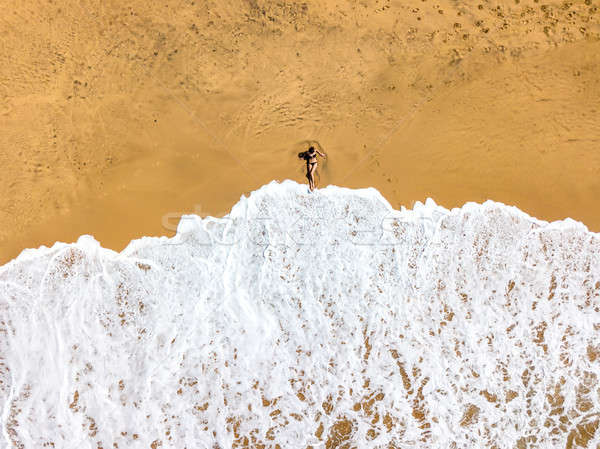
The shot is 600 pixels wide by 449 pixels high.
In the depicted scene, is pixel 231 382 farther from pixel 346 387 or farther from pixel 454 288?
pixel 454 288

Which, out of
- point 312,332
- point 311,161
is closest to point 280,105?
point 311,161

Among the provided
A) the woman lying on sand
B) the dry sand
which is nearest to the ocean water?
the woman lying on sand

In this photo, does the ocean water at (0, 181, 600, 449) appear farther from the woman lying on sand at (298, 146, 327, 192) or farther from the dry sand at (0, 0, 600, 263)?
the dry sand at (0, 0, 600, 263)

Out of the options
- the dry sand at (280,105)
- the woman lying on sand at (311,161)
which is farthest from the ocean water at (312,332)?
the dry sand at (280,105)

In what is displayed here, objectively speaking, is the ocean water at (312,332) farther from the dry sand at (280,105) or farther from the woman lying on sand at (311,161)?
the dry sand at (280,105)

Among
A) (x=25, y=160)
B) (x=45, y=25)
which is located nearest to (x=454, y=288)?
(x=25, y=160)
